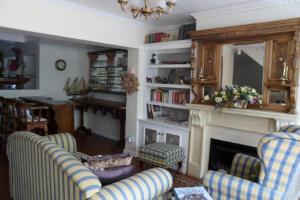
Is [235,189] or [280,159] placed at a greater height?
[280,159]

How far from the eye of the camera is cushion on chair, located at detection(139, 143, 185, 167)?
3211 mm

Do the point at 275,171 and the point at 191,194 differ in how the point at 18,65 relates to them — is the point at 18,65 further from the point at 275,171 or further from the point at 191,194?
the point at 275,171

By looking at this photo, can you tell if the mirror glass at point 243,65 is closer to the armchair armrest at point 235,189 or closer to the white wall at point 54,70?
the armchair armrest at point 235,189

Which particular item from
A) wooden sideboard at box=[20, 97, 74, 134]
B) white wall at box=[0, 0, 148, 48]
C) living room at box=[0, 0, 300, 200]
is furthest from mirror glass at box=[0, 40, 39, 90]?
white wall at box=[0, 0, 148, 48]

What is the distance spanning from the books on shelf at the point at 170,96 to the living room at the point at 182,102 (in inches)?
1.1

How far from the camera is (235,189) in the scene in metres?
1.95

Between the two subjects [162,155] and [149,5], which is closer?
[149,5]

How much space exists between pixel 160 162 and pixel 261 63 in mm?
Answer: 1850

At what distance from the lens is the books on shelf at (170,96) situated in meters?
3.90

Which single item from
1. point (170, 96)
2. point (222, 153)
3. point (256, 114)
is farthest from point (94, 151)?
point (256, 114)

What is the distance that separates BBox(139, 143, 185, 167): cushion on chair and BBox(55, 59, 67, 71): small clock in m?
3.73

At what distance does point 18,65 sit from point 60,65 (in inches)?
49.0

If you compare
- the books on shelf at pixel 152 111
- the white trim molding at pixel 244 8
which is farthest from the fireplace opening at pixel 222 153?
the white trim molding at pixel 244 8

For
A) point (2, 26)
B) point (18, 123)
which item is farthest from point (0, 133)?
point (2, 26)
